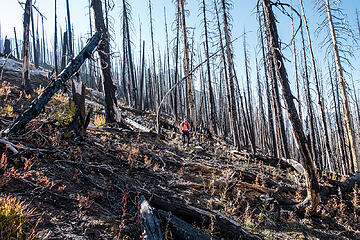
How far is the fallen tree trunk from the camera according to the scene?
12.8ft

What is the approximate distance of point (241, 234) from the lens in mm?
2697

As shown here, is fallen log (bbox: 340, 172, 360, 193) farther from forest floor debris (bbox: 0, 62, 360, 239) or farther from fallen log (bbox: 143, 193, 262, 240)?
fallen log (bbox: 143, 193, 262, 240)

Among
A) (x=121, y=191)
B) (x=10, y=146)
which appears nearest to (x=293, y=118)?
(x=121, y=191)

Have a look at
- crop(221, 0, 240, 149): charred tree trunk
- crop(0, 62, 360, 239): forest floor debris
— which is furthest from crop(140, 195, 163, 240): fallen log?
crop(221, 0, 240, 149): charred tree trunk

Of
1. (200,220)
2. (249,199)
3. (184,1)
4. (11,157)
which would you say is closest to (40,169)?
(11,157)

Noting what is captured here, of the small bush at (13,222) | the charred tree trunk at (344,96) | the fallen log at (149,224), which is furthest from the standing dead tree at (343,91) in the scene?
the small bush at (13,222)

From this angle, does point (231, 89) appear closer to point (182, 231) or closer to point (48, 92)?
point (48, 92)

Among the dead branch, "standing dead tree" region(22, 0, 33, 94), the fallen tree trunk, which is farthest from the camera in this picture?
"standing dead tree" region(22, 0, 33, 94)

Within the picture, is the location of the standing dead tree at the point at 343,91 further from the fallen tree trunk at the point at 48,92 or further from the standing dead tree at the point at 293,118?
the fallen tree trunk at the point at 48,92

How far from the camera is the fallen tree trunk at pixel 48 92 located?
12.8 ft

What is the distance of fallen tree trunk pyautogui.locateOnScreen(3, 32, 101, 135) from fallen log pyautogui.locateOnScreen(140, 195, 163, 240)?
10.8 feet

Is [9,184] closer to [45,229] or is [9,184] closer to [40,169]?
[40,169]

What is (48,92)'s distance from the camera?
13.8 feet

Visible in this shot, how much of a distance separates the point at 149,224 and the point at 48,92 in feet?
12.5
